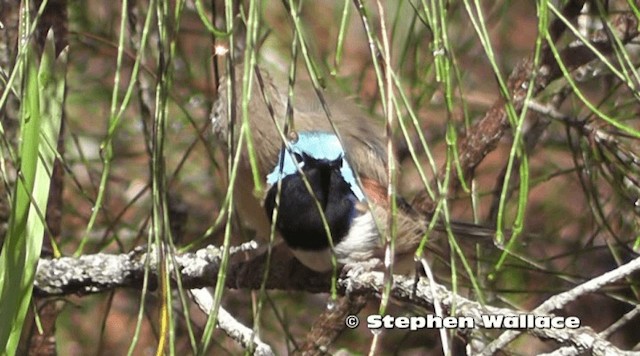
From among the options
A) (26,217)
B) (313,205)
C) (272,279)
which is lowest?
(26,217)

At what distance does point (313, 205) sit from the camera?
1.91 meters

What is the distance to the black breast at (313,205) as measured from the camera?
190 centimetres

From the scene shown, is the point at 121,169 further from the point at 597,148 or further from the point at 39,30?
the point at 597,148

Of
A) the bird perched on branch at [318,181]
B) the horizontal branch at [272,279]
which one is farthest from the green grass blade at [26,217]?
the bird perched on branch at [318,181]

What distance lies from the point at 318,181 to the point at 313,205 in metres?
0.05

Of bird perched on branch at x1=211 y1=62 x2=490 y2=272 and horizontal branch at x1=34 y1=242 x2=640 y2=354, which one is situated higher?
bird perched on branch at x1=211 y1=62 x2=490 y2=272

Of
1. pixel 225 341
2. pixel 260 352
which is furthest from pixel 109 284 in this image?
pixel 225 341

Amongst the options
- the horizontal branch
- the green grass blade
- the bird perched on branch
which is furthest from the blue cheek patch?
the green grass blade

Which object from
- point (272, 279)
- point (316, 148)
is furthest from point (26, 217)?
point (272, 279)

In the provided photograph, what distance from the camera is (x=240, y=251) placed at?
215 centimetres

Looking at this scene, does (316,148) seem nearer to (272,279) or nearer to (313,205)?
(313,205)

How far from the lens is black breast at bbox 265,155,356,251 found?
1.90 meters

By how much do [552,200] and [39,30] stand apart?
62.3 inches

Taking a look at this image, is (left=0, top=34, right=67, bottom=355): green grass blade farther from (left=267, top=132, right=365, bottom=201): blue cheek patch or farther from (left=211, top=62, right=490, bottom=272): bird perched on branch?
(left=267, top=132, right=365, bottom=201): blue cheek patch
